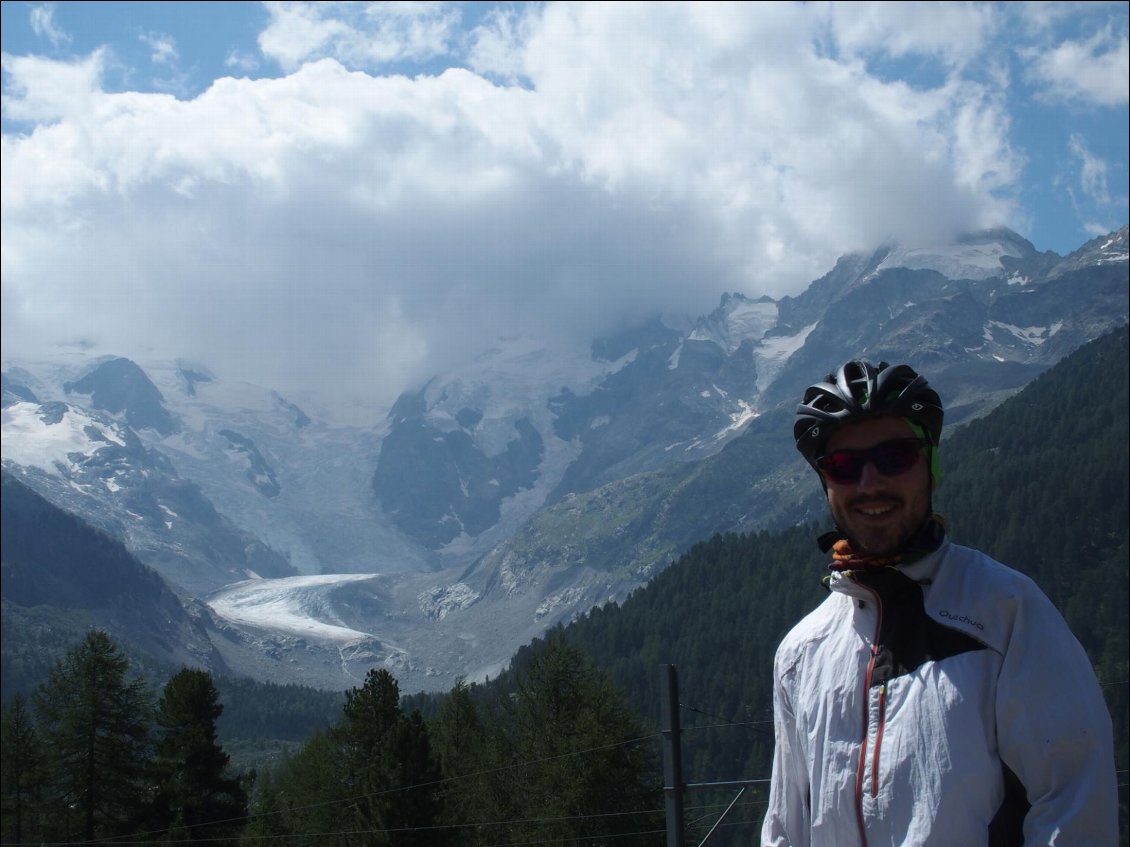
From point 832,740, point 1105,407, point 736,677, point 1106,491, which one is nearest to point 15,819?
point 832,740

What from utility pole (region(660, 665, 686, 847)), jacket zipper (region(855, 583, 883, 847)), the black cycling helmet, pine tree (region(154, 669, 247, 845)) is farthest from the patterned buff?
pine tree (region(154, 669, 247, 845))

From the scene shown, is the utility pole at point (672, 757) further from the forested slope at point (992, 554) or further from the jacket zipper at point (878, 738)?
the forested slope at point (992, 554)

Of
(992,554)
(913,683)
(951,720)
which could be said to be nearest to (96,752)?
(913,683)

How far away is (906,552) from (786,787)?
47.2 inches

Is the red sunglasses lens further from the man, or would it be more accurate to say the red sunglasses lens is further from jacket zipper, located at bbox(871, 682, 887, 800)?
jacket zipper, located at bbox(871, 682, 887, 800)

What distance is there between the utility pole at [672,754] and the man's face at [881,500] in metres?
11.3

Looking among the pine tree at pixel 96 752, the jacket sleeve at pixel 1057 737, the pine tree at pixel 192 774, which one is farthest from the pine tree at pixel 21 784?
the jacket sleeve at pixel 1057 737

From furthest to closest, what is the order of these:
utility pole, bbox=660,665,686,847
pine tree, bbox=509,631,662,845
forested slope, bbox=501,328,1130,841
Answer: forested slope, bbox=501,328,1130,841 < pine tree, bbox=509,631,662,845 < utility pole, bbox=660,665,686,847

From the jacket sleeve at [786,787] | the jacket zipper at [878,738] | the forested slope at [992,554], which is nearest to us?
the jacket zipper at [878,738]

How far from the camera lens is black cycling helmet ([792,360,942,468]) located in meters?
4.82

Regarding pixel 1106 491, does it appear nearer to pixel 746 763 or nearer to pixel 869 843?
pixel 746 763

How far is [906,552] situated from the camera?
15.4 feet

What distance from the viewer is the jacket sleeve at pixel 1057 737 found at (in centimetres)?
398

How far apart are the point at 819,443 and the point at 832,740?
1.27 m
